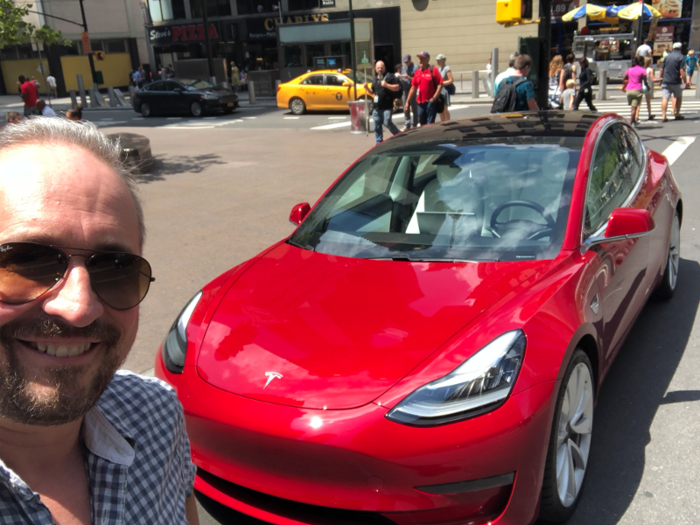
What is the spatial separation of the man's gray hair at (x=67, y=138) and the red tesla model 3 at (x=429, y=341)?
1.34 metres

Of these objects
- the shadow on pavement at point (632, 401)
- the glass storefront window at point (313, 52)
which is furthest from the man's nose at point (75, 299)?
the glass storefront window at point (313, 52)

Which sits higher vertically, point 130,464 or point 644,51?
point 644,51

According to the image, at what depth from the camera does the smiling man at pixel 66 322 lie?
1092 millimetres

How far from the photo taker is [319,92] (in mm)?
23312

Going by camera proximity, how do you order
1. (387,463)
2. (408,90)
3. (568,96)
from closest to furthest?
(387,463) < (568,96) < (408,90)

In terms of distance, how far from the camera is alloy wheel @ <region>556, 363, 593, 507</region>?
273cm

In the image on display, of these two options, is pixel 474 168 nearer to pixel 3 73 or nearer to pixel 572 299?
pixel 572 299

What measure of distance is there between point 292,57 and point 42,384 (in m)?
34.4

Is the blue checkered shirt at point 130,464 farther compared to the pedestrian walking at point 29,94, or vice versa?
the pedestrian walking at point 29,94

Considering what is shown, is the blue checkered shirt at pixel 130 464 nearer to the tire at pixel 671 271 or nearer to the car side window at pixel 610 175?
the car side window at pixel 610 175

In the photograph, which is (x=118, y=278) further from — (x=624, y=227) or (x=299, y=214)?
(x=299, y=214)

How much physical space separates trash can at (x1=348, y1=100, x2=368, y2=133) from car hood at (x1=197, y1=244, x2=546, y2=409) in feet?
45.0

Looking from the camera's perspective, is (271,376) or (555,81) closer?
(271,376)

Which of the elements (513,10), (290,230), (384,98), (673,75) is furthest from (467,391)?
(673,75)
